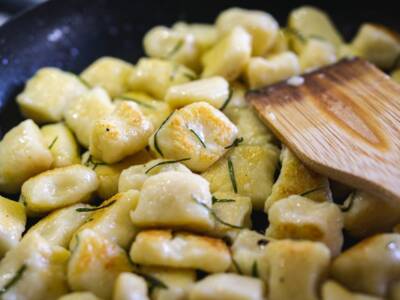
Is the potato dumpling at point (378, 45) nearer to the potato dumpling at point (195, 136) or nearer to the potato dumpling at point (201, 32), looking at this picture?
the potato dumpling at point (201, 32)

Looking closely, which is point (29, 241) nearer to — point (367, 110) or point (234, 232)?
point (234, 232)

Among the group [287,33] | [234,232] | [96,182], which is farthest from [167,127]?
[287,33]

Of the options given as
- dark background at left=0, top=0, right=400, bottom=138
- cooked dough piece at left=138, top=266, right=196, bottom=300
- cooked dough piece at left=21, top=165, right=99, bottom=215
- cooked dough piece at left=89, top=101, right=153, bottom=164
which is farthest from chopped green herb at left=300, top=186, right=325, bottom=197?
dark background at left=0, top=0, right=400, bottom=138

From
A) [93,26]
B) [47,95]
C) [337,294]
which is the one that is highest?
[93,26]

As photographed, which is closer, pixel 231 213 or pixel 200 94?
pixel 231 213

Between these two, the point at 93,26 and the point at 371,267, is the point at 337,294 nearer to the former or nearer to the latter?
the point at 371,267

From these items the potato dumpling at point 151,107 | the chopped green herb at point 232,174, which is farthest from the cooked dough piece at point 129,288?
the potato dumpling at point 151,107

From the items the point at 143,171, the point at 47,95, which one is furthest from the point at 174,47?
the point at 143,171
